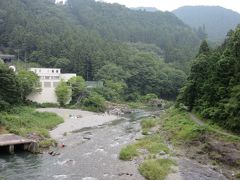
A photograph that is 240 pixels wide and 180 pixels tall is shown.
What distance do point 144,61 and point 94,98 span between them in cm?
4642

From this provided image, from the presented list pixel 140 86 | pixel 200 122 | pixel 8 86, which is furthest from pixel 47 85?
pixel 140 86

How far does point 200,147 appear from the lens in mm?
39781

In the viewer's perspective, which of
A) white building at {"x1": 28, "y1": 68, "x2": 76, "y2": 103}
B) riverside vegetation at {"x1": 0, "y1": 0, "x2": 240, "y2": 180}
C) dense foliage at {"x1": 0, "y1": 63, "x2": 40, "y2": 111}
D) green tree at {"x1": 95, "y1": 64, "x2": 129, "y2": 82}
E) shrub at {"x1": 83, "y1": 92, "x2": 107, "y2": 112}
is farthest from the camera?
green tree at {"x1": 95, "y1": 64, "x2": 129, "y2": 82}

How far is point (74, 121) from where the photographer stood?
65.8 metres

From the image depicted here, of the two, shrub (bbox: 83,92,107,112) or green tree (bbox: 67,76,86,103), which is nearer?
shrub (bbox: 83,92,107,112)

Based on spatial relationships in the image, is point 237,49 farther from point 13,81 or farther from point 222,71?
point 13,81

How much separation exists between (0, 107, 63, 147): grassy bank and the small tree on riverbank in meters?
15.5

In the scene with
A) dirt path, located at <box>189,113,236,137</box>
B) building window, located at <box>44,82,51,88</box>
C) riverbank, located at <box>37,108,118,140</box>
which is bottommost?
riverbank, located at <box>37,108,118,140</box>

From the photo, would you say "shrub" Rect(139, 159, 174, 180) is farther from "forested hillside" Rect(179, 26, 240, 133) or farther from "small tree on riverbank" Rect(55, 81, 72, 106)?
"small tree on riverbank" Rect(55, 81, 72, 106)

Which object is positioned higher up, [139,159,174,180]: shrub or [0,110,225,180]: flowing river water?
[139,159,174,180]: shrub

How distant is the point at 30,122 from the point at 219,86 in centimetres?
2751

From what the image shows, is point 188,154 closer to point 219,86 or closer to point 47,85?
point 219,86

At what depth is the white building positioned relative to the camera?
78938 mm

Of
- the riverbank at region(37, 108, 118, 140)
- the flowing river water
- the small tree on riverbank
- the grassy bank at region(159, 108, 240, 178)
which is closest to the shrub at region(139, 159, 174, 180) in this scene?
the flowing river water
